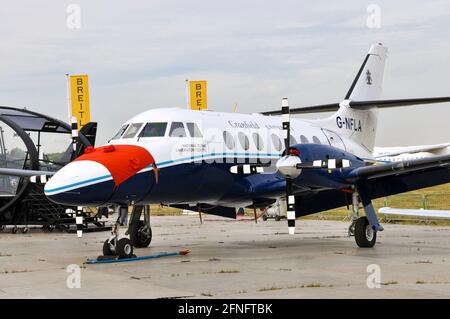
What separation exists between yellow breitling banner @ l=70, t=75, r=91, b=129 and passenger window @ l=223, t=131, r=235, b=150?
22322mm

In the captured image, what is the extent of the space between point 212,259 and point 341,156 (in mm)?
4271

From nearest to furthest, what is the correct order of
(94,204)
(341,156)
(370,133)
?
1. (94,204)
2. (341,156)
3. (370,133)

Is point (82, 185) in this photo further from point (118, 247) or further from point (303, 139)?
point (303, 139)

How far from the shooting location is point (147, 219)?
59.6 ft

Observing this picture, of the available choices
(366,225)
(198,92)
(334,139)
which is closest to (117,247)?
(366,225)

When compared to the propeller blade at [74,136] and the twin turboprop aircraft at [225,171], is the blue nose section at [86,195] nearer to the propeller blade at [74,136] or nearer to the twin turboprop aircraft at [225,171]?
the twin turboprop aircraft at [225,171]

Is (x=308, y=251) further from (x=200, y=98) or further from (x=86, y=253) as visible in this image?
(x=200, y=98)

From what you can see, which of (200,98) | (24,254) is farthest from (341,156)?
(200,98)

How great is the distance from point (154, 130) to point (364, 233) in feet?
19.8

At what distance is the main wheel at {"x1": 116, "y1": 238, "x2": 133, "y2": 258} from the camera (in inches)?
575

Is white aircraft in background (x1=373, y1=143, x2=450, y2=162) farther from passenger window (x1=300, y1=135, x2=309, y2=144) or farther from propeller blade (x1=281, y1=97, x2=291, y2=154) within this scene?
propeller blade (x1=281, y1=97, x2=291, y2=154)

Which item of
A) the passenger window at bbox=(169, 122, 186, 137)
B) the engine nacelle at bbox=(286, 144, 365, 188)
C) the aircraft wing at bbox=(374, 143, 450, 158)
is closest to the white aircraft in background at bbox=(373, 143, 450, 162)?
the aircraft wing at bbox=(374, 143, 450, 158)

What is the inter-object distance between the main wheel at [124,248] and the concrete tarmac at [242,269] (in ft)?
1.52

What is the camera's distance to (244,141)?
17.3 m
